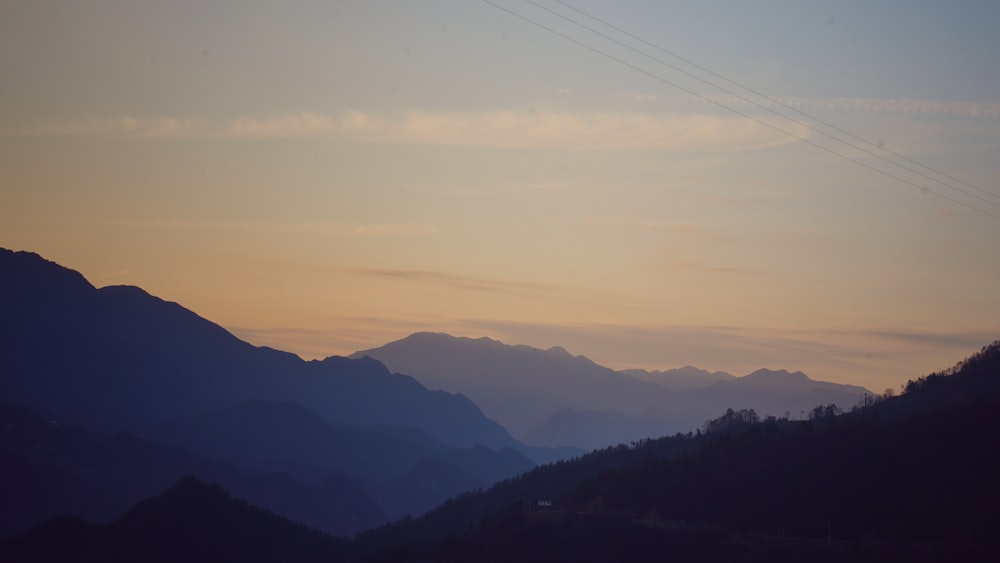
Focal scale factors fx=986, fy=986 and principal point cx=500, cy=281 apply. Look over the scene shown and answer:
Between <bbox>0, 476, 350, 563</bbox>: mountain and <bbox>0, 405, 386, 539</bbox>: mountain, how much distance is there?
31.4 m

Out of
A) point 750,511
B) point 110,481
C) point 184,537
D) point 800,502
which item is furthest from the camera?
point 110,481

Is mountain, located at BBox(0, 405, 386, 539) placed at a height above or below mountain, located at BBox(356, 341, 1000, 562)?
below

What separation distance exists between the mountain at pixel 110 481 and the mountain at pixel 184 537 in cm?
3139

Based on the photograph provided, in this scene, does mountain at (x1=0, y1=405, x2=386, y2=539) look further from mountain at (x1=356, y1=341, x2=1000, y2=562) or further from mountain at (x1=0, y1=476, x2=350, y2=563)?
mountain at (x1=356, y1=341, x2=1000, y2=562)

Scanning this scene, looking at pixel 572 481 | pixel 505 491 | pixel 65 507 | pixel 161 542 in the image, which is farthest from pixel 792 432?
pixel 65 507

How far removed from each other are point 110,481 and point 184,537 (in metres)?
48.9

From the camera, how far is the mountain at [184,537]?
90.0 metres

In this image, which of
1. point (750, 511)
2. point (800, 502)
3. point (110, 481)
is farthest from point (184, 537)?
point (800, 502)

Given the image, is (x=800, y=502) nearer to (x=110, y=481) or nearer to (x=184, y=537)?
(x=184, y=537)

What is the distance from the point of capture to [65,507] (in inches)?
5027

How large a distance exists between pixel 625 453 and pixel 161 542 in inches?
1998

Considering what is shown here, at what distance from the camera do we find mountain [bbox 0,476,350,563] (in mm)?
90000

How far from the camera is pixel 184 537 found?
96.9m

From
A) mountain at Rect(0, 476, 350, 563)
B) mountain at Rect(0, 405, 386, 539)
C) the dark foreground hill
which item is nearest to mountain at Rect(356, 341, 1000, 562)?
the dark foreground hill
